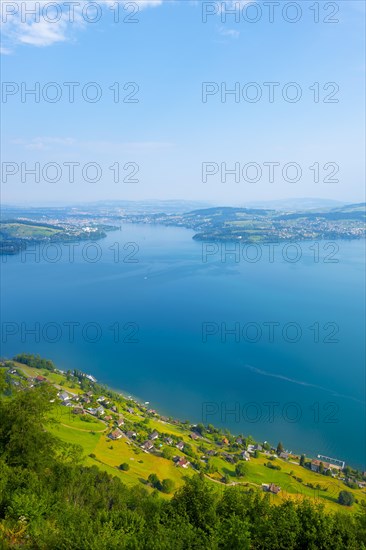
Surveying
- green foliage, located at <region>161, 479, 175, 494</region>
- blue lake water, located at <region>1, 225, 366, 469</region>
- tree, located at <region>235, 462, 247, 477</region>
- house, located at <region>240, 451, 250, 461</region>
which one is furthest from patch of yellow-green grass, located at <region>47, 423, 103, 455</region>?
house, located at <region>240, 451, 250, 461</region>

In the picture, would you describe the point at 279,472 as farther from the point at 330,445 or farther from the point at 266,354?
the point at 266,354

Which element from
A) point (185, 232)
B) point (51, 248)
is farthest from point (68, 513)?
point (185, 232)

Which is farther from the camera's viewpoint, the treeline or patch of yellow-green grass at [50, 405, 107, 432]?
patch of yellow-green grass at [50, 405, 107, 432]

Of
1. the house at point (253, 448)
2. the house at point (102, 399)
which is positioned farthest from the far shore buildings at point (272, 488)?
the house at point (102, 399)

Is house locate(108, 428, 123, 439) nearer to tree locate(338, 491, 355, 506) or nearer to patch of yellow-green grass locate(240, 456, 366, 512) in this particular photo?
patch of yellow-green grass locate(240, 456, 366, 512)

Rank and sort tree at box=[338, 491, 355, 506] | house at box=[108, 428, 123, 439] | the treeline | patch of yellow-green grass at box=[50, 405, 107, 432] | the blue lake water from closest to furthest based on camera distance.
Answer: the treeline
tree at box=[338, 491, 355, 506]
house at box=[108, 428, 123, 439]
patch of yellow-green grass at box=[50, 405, 107, 432]
the blue lake water

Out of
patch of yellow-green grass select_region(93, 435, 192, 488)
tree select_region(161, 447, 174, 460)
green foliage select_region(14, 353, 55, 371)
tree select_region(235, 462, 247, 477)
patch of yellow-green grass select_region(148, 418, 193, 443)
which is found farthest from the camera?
green foliage select_region(14, 353, 55, 371)
